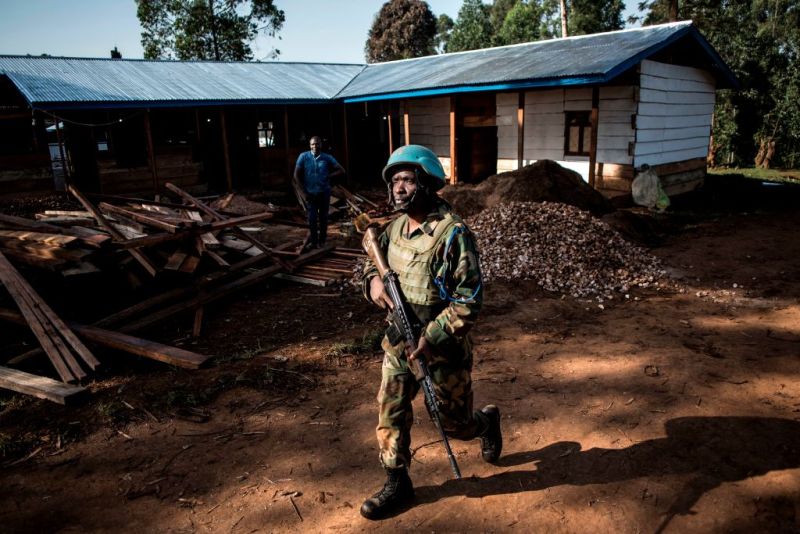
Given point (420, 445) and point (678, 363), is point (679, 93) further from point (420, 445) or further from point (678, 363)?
point (420, 445)

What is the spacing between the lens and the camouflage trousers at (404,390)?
10.2ft

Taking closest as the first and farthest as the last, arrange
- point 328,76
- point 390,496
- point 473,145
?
point 390,496
point 473,145
point 328,76

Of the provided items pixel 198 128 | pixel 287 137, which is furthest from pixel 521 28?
pixel 198 128

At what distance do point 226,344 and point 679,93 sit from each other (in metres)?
14.0

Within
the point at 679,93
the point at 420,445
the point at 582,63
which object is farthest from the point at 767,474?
the point at 679,93

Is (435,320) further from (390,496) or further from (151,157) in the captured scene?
(151,157)

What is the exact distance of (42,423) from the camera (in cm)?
435

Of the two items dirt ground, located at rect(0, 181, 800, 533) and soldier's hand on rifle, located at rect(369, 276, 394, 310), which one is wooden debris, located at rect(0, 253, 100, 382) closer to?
dirt ground, located at rect(0, 181, 800, 533)

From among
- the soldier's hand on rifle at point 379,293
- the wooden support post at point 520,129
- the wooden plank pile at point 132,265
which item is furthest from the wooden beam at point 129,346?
the wooden support post at point 520,129

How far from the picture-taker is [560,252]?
8281 mm

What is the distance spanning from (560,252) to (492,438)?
17.2ft

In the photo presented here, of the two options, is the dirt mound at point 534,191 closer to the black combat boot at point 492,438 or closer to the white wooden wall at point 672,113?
the white wooden wall at point 672,113

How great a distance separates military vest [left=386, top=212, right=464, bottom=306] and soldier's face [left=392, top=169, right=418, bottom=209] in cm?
20

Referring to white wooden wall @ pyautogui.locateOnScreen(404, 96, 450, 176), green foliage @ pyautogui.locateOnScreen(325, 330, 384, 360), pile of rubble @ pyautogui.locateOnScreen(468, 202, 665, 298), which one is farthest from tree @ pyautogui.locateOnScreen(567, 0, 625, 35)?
green foliage @ pyautogui.locateOnScreen(325, 330, 384, 360)
